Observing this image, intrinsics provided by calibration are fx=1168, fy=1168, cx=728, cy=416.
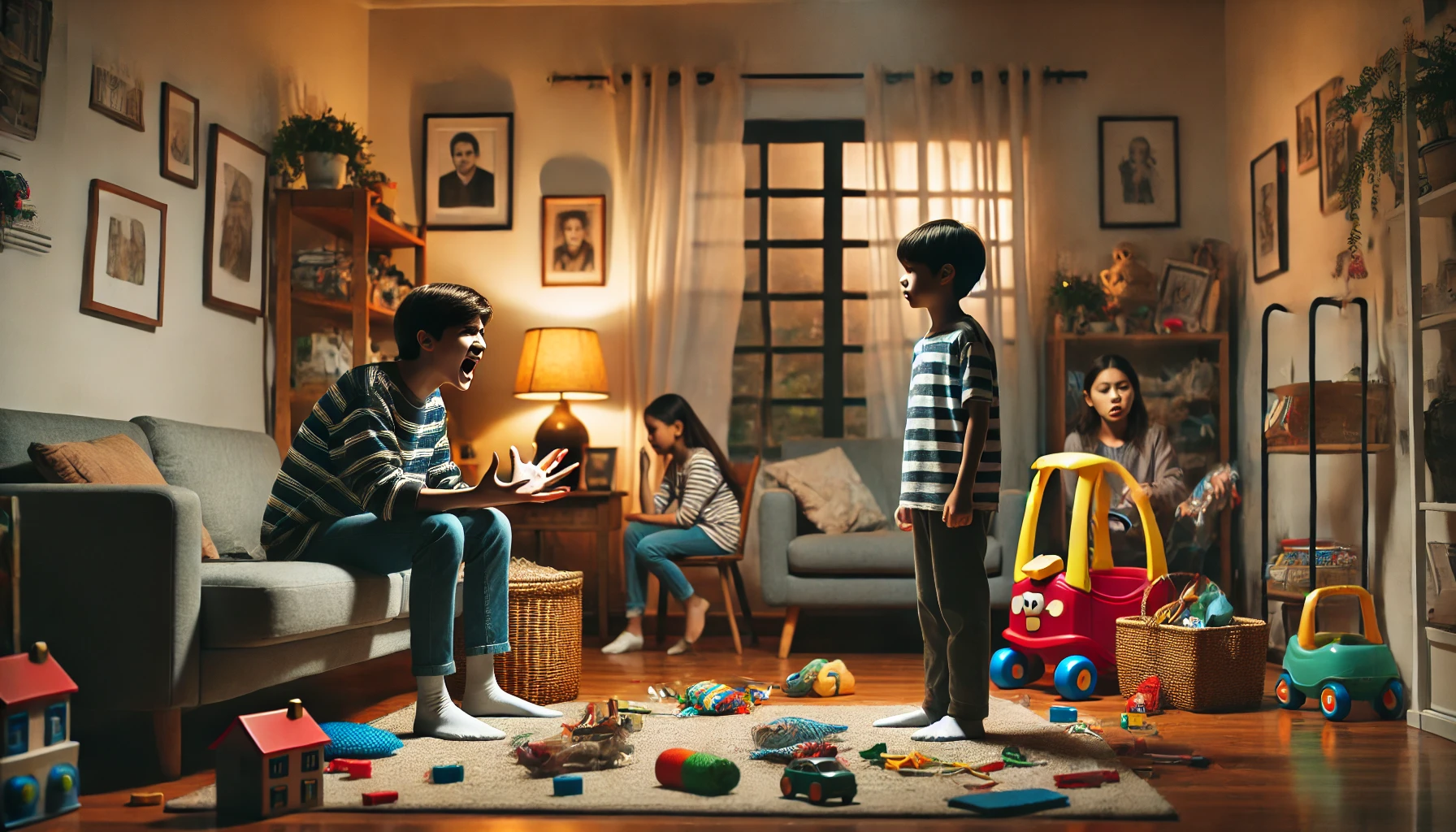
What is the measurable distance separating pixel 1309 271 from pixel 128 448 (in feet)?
12.1

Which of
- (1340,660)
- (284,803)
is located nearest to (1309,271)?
(1340,660)

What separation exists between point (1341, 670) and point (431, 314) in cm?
242

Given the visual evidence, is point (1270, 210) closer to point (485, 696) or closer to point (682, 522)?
point (682, 522)

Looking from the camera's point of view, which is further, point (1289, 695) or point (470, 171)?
point (470, 171)

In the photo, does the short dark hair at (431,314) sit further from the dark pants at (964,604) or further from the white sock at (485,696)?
the dark pants at (964,604)

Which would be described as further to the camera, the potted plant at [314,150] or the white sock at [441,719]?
the potted plant at [314,150]

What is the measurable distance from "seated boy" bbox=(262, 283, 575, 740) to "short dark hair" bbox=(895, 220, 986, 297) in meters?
0.91

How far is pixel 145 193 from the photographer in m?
3.53

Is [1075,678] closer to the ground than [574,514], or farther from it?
closer to the ground

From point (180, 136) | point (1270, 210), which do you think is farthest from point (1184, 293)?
point (180, 136)

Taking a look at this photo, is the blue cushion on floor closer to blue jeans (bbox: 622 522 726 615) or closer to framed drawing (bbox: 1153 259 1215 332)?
blue jeans (bbox: 622 522 726 615)

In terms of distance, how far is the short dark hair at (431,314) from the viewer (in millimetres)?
2658

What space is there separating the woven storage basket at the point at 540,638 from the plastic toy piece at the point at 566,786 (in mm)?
989

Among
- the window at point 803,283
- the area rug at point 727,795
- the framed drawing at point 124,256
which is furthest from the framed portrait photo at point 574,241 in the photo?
the area rug at point 727,795
